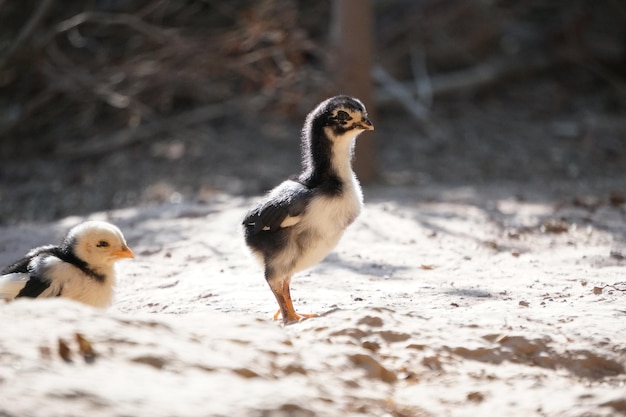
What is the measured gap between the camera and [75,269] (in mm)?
Answer: 4906

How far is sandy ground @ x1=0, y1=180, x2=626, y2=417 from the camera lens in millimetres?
3006

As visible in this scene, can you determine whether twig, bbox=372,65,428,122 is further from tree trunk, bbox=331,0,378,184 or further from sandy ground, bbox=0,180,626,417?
sandy ground, bbox=0,180,626,417

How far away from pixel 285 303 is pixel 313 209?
527 mm

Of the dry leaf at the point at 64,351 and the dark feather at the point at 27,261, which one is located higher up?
the dark feather at the point at 27,261

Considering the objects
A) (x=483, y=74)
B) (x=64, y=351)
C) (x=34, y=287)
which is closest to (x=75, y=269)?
(x=34, y=287)

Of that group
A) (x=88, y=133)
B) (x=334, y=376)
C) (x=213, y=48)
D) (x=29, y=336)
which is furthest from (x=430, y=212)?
(x=88, y=133)

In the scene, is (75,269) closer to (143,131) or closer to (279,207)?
(279,207)

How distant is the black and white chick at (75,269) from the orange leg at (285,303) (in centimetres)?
85

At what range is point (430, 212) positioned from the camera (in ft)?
27.4

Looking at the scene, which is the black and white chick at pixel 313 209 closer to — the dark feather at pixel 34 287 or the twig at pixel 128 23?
the dark feather at pixel 34 287

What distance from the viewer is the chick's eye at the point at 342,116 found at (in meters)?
5.25

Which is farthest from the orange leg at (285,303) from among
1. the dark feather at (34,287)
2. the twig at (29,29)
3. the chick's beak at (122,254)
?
the twig at (29,29)

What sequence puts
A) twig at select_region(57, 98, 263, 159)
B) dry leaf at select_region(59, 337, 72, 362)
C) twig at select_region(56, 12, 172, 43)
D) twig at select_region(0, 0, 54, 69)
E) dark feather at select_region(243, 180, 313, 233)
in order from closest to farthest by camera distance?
dry leaf at select_region(59, 337, 72, 362), dark feather at select_region(243, 180, 313, 233), twig at select_region(0, 0, 54, 69), twig at select_region(56, 12, 172, 43), twig at select_region(57, 98, 263, 159)

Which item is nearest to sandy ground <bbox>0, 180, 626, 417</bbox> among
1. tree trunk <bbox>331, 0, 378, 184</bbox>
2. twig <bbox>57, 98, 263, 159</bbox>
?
tree trunk <bbox>331, 0, 378, 184</bbox>
